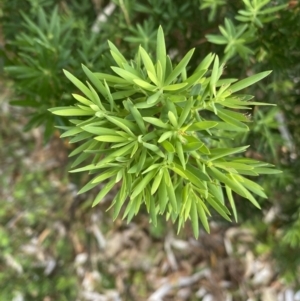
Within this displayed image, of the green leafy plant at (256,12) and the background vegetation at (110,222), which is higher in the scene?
the green leafy plant at (256,12)

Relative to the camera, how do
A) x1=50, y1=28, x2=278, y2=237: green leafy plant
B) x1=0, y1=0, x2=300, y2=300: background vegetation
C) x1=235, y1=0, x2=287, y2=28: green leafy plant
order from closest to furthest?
x1=50, y1=28, x2=278, y2=237: green leafy plant → x1=235, y1=0, x2=287, y2=28: green leafy plant → x1=0, y1=0, x2=300, y2=300: background vegetation

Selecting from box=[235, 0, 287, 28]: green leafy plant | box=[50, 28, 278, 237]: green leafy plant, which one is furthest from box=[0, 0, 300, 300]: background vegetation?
box=[50, 28, 278, 237]: green leafy plant

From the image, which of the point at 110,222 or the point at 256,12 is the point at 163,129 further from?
the point at 110,222

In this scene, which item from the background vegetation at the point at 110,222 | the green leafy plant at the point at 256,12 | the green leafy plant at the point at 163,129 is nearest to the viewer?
the green leafy plant at the point at 163,129

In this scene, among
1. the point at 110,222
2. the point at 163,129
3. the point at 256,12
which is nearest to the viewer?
the point at 163,129

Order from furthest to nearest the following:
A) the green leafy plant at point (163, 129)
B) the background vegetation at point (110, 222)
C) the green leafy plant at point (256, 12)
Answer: the background vegetation at point (110, 222), the green leafy plant at point (256, 12), the green leafy plant at point (163, 129)

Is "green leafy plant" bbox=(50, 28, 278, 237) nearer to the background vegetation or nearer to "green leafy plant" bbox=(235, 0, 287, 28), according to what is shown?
"green leafy plant" bbox=(235, 0, 287, 28)

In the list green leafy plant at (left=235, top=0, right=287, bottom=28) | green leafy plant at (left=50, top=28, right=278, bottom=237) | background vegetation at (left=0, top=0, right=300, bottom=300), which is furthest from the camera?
background vegetation at (left=0, top=0, right=300, bottom=300)

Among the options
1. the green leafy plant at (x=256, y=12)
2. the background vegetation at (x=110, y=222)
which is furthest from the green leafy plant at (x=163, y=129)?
the background vegetation at (x=110, y=222)

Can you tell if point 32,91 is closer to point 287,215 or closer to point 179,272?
point 287,215

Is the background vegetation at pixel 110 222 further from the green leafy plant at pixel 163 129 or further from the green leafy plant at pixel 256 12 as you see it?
the green leafy plant at pixel 163 129

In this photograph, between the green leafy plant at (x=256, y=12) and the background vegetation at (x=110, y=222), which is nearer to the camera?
the green leafy plant at (x=256, y=12)

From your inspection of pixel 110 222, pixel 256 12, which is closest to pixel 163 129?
pixel 256 12
